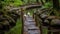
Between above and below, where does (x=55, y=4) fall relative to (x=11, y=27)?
above

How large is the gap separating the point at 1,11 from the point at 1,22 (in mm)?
2496

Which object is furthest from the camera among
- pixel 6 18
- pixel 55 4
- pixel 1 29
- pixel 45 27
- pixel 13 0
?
pixel 13 0

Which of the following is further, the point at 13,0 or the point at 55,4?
the point at 13,0

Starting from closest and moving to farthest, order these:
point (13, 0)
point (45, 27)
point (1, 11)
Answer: point (45, 27), point (1, 11), point (13, 0)

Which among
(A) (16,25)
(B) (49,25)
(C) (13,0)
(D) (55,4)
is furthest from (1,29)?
(C) (13,0)

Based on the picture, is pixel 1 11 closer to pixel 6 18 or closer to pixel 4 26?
pixel 6 18

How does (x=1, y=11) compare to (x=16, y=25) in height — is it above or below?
above

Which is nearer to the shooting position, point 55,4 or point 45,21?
point 45,21

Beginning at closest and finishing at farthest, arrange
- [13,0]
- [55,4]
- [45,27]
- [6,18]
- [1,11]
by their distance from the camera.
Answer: [45,27] < [6,18] < [1,11] < [55,4] < [13,0]

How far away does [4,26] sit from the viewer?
11.6 meters

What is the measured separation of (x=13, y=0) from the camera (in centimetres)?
3030

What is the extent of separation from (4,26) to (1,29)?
385 millimetres

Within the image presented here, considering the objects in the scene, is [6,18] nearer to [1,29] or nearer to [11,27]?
[11,27]

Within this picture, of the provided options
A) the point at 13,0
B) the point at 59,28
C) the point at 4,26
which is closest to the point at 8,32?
the point at 4,26
